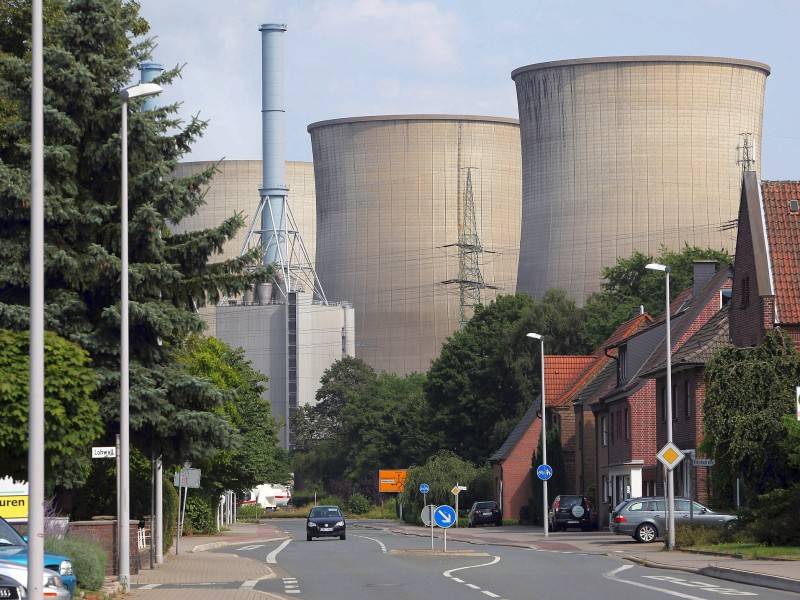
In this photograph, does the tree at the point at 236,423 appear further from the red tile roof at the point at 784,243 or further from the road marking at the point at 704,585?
the road marking at the point at 704,585

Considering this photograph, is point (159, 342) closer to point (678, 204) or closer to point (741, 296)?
point (741, 296)

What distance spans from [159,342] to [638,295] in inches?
2294

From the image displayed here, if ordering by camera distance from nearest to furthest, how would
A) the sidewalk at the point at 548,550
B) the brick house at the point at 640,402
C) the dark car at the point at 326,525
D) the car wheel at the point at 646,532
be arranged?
the sidewalk at the point at 548,550 < the car wheel at the point at 646,532 < the brick house at the point at 640,402 < the dark car at the point at 326,525

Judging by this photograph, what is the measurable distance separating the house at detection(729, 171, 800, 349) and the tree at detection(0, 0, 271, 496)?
17194mm

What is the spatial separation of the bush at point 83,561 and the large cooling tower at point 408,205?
74.1m

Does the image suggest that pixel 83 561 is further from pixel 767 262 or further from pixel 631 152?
pixel 631 152

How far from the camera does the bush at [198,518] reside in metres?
55.7

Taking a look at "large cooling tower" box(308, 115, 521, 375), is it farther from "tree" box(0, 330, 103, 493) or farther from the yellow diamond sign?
"tree" box(0, 330, 103, 493)

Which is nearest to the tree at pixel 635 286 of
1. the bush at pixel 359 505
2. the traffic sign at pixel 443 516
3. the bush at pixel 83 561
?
the bush at pixel 359 505

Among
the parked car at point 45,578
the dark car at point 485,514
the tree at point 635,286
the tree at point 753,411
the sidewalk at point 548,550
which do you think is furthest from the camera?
the tree at point 635,286

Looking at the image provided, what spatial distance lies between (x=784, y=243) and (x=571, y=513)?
1912cm

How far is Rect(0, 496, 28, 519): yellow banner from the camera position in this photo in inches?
1099

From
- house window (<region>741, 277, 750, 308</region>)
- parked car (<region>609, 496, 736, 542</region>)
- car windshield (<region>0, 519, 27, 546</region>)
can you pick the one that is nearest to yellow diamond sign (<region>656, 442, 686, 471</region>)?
parked car (<region>609, 496, 736, 542</region>)

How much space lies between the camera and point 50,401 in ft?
56.5
